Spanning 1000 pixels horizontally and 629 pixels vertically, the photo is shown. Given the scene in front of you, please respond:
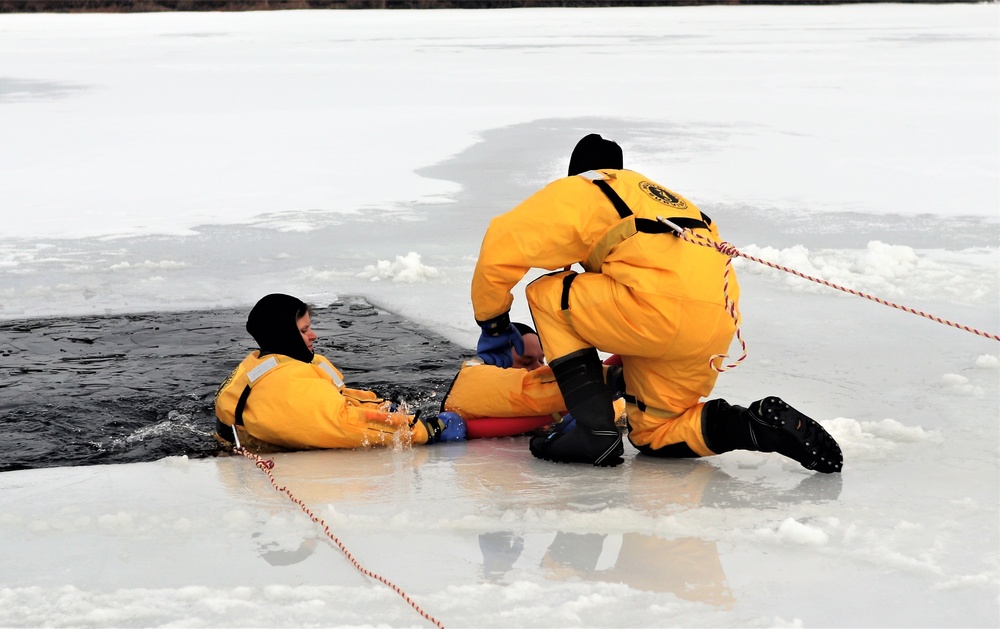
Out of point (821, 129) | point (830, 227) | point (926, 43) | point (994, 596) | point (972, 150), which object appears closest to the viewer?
point (994, 596)

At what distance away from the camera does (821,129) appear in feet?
40.1

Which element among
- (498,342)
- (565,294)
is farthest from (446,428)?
(565,294)

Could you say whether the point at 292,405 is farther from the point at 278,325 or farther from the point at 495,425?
the point at 495,425

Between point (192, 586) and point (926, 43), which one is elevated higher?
point (926, 43)

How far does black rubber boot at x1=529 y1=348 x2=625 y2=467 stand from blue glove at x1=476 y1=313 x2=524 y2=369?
35 centimetres

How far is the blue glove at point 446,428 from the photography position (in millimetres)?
3984

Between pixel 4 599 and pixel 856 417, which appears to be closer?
pixel 4 599

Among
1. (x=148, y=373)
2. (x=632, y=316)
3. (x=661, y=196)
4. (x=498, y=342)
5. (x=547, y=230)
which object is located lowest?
(x=148, y=373)

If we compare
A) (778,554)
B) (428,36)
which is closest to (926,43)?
(428,36)

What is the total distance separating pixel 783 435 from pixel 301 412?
5.26 feet

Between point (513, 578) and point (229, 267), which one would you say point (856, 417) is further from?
point (229, 267)

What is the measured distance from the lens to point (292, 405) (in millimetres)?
3850

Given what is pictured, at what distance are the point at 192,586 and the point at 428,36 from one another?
25.9 meters

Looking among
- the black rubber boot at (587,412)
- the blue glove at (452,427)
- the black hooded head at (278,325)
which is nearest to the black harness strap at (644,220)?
the black rubber boot at (587,412)
